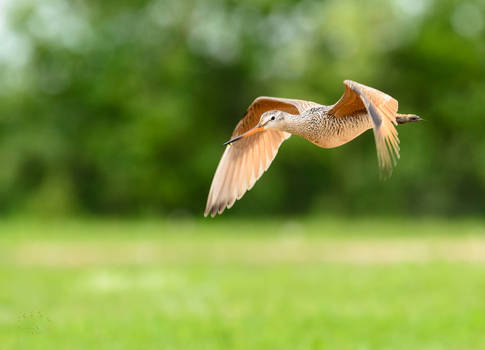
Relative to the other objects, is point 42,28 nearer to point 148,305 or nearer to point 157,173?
point 157,173

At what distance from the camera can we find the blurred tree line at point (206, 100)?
24.9m

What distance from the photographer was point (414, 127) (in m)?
25.6

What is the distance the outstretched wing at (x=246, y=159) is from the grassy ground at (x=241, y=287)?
5194 mm

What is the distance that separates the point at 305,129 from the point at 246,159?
21.0 inches

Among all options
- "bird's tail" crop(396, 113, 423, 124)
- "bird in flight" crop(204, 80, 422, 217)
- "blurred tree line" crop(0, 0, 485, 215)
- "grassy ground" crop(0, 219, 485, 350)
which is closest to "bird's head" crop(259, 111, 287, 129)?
"bird in flight" crop(204, 80, 422, 217)

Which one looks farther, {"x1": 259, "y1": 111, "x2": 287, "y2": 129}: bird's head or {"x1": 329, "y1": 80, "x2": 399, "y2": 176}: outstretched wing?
{"x1": 259, "y1": 111, "x2": 287, "y2": 129}: bird's head

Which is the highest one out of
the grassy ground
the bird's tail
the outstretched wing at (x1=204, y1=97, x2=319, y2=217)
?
the bird's tail

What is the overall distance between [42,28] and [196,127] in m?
5.84

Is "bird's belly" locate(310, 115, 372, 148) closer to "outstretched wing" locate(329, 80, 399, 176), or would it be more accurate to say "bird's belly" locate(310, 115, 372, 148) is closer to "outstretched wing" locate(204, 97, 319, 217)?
A: "outstretched wing" locate(329, 80, 399, 176)

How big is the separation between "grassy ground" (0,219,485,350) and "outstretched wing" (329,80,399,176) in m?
5.81

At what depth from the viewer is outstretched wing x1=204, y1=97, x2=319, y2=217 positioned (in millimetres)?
2365

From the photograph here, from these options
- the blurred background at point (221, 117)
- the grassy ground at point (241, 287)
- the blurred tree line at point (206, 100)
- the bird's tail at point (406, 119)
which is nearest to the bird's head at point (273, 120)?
the bird's tail at point (406, 119)

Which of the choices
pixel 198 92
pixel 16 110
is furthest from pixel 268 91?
pixel 16 110

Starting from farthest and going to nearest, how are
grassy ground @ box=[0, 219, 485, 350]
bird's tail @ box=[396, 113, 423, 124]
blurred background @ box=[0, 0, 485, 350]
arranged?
blurred background @ box=[0, 0, 485, 350] < grassy ground @ box=[0, 219, 485, 350] < bird's tail @ box=[396, 113, 423, 124]
